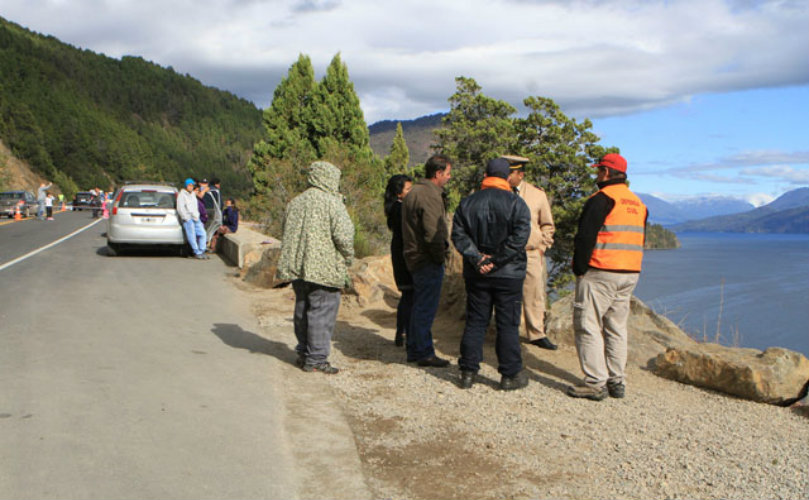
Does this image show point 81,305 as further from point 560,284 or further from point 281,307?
point 560,284

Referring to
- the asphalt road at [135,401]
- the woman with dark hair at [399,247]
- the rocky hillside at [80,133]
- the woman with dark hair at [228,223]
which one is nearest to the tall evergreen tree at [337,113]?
the woman with dark hair at [228,223]

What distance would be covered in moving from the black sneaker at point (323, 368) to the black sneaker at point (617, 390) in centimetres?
243

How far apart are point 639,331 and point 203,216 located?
1199cm

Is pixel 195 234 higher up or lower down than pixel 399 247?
lower down

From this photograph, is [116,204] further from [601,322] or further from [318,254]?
[601,322]

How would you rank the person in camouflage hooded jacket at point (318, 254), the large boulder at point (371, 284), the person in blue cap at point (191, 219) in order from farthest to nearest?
the person in blue cap at point (191, 219) < the large boulder at point (371, 284) < the person in camouflage hooded jacket at point (318, 254)

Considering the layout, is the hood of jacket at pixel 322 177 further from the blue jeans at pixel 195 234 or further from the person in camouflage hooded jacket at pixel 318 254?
the blue jeans at pixel 195 234

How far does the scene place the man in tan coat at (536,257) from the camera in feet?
23.1

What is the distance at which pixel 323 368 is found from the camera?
249 inches

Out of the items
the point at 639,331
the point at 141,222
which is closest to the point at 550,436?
the point at 639,331

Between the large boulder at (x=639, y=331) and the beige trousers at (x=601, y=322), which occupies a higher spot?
the beige trousers at (x=601, y=322)

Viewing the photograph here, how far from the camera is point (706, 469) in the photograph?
406 centimetres

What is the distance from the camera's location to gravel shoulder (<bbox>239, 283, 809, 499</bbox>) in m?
Result: 3.83

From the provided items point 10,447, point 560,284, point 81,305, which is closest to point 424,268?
point 10,447
